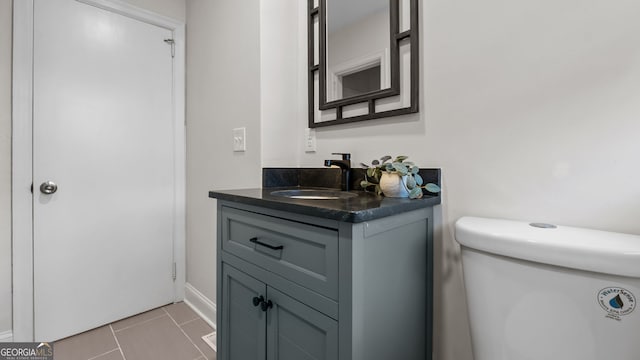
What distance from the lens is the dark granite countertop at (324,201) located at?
0.70 metres

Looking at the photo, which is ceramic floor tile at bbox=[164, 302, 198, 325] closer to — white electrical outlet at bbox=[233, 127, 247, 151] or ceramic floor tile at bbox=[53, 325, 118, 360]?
ceramic floor tile at bbox=[53, 325, 118, 360]

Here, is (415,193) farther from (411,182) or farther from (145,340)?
(145,340)

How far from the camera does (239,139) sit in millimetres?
1518

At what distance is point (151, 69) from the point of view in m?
1.91

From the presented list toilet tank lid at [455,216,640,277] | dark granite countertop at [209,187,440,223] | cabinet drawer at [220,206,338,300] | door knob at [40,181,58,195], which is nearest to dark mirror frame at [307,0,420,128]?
dark granite countertop at [209,187,440,223]

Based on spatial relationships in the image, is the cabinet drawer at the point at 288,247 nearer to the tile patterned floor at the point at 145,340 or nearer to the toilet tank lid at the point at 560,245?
the toilet tank lid at the point at 560,245

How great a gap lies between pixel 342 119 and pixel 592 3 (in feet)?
2.80

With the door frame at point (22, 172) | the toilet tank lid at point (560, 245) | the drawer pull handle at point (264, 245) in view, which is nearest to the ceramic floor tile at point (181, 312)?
the door frame at point (22, 172)

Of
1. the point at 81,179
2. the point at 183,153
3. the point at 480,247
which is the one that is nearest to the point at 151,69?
the point at 183,153

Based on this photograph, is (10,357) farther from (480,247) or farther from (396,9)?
(396,9)

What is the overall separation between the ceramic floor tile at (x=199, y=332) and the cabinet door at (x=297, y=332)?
0.81 meters

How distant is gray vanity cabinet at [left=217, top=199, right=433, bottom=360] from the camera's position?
698mm

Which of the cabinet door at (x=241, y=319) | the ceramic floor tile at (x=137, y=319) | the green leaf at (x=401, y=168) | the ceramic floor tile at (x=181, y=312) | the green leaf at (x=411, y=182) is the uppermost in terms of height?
the green leaf at (x=401, y=168)

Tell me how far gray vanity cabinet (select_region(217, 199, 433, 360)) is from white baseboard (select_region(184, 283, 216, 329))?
731 millimetres
